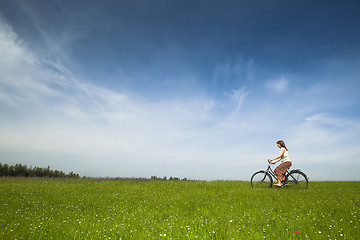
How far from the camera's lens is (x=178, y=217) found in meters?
9.46

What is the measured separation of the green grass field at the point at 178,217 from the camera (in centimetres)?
761

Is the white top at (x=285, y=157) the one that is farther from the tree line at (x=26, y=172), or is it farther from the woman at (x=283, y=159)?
the tree line at (x=26, y=172)

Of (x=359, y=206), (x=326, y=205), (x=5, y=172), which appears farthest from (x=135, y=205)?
Result: (x=5, y=172)

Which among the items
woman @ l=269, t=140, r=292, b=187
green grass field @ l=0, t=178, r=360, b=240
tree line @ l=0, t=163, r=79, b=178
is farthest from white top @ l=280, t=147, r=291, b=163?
tree line @ l=0, t=163, r=79, b=178

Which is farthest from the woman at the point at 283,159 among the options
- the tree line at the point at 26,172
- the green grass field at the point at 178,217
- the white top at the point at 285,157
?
the tree line at the point at 26,172

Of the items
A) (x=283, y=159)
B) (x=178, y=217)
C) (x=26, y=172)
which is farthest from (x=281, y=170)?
(x=26, y=172)

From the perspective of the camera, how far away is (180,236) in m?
7.48

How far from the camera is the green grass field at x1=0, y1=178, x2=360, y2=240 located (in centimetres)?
761

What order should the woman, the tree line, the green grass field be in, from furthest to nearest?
the tree line, the woman, the green grass field

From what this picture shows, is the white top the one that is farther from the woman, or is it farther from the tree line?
the tree line

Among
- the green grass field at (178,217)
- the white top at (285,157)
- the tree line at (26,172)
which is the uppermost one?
the white top at (285,157)

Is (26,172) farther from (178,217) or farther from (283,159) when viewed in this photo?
(283,159)

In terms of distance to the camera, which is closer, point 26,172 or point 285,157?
point 285,157

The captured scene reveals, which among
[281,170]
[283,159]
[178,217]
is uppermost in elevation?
[283,159]
